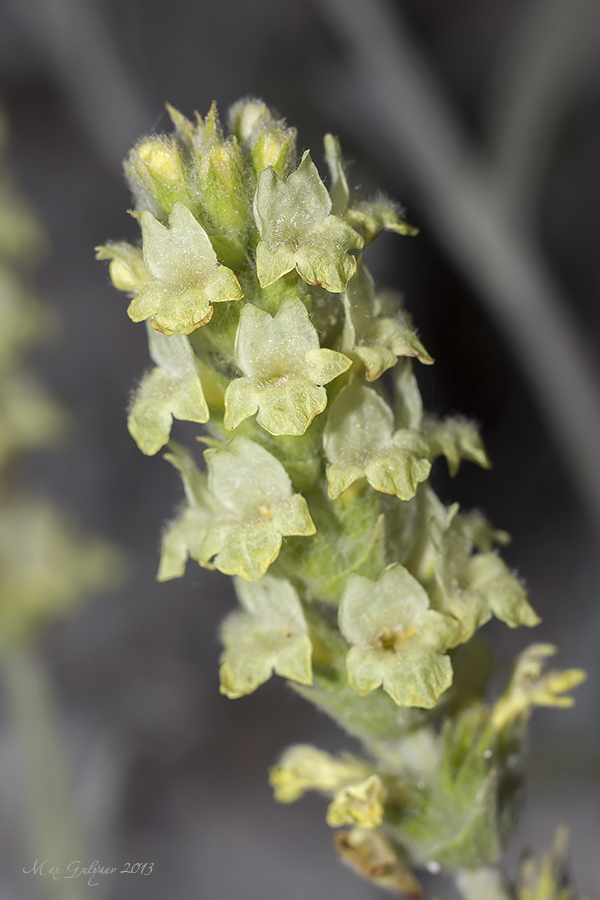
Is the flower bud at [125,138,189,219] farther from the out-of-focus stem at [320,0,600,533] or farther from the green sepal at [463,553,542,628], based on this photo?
the out-of-focus stem at [320,0,600,533]

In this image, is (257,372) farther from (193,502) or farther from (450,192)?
(450,192)

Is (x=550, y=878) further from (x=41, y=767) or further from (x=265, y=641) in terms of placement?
(x=41, y=767)

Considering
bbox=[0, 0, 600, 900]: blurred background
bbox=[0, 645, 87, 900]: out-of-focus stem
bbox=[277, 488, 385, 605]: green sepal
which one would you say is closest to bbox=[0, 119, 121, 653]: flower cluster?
bbox=[0, 645, 87, 900]: out-of-focus stem

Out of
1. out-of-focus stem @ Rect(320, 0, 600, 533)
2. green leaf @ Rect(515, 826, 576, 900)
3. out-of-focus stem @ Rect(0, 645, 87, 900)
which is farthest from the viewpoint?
out-of-focus stem @ Rect(320, 0, 600, 533)

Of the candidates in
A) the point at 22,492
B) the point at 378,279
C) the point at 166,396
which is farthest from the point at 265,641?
the point at 378,279

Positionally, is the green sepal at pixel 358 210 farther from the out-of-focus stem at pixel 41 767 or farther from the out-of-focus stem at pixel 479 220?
the out-of-focus stem at pixel 479 220

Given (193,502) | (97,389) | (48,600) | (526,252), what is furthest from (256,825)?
(193,502)

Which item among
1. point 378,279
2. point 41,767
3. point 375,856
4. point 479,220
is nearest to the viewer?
point 375,856
